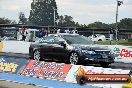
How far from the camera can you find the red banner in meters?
14.1

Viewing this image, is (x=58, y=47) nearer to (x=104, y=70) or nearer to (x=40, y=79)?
(x=40, y=79)

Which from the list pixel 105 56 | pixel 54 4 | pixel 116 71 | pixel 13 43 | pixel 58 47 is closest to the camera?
pixel 116 71

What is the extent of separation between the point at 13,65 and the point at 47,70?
212 cm

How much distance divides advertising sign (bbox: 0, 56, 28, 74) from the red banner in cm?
36

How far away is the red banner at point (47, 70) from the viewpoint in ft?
46.4

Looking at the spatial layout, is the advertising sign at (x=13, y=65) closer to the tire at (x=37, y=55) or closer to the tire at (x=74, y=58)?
the tire at (x=74, y=58)

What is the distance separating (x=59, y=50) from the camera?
17.9 metres

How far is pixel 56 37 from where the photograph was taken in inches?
720

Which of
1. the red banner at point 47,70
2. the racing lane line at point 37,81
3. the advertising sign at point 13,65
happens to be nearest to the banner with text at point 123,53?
the advertising sign at point 13,65

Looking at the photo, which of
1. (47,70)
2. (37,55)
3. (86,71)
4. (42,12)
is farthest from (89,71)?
(42,12)

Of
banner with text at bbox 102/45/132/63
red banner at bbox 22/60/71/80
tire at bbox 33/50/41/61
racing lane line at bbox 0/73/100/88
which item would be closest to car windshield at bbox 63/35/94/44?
tire at bbox 33/50/41/61

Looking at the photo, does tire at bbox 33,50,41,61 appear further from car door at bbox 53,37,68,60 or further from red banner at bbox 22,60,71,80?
red banner at bbox 22,60,71,80

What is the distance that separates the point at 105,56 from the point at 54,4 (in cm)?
14101

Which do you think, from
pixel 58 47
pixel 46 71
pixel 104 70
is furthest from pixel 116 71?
pixel 58 47
